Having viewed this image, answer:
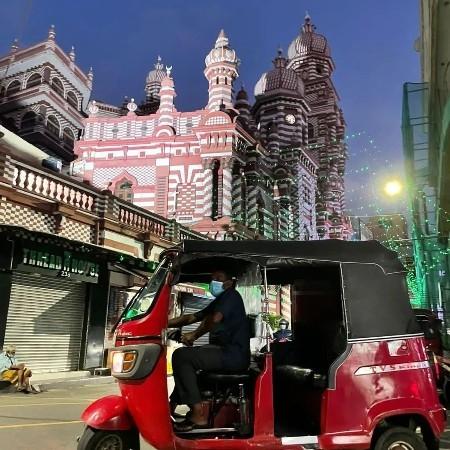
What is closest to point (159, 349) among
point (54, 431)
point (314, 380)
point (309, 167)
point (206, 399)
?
point (206, 399)

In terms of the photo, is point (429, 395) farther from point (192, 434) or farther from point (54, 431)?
point (54, 431)

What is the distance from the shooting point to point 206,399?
4590 mm

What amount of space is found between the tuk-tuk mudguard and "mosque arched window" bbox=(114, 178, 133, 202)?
108 ft

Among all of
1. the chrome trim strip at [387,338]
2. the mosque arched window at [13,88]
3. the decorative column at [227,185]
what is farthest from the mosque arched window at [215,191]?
the chrome trim strip at [387,338]

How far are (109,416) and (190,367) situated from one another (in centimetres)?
82

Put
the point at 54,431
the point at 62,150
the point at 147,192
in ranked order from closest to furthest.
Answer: the point at 54,431 < the point at 147,192 < the point at 62,150

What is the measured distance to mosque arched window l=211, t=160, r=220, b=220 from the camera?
34.6m

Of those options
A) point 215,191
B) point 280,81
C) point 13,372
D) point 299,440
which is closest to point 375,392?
point 299,440

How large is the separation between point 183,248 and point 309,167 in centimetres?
4770

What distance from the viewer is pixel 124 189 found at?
121 ft

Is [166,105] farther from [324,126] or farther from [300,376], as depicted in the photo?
[300,376]

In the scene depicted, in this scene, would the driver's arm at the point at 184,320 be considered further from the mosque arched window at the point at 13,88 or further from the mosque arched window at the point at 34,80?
the mosque arched window at the point at 13,88

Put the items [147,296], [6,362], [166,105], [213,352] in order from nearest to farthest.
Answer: [213,352] < [147,296] < [6,362] < [166,105]

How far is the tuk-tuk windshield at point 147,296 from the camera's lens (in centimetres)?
454
